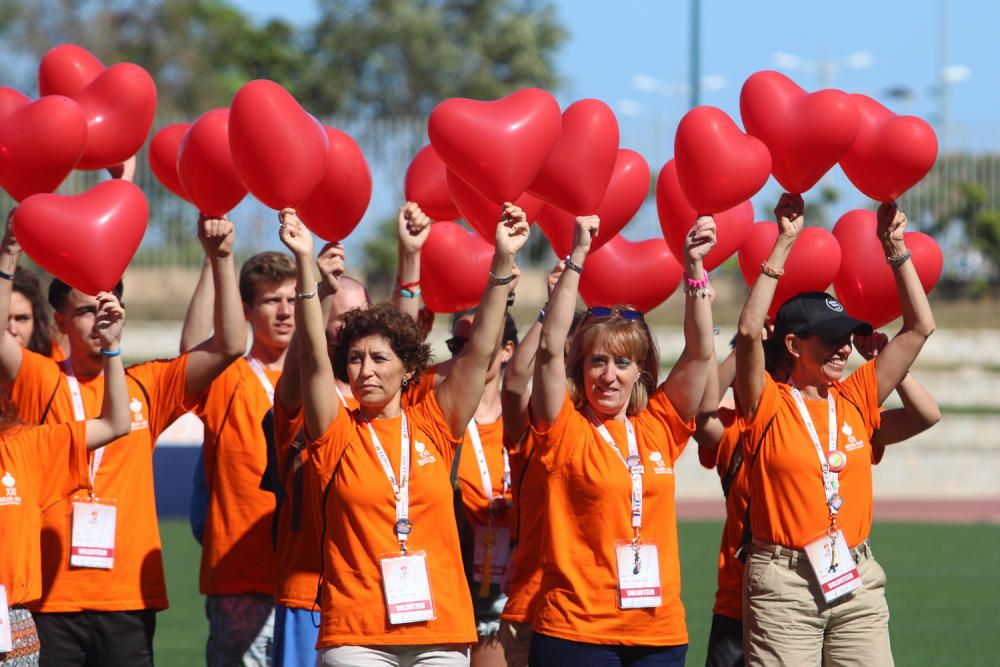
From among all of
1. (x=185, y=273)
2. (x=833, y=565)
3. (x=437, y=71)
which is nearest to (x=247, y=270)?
(x=833, y=565)

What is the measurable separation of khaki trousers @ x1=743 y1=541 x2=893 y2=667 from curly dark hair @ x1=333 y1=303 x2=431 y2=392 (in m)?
1.47

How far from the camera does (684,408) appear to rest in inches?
201

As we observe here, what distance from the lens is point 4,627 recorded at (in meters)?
4.60

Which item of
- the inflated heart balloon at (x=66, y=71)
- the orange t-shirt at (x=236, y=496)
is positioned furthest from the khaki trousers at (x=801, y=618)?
the inflated heart balloon at (x=66, y=71)

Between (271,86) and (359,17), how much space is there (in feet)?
84.9

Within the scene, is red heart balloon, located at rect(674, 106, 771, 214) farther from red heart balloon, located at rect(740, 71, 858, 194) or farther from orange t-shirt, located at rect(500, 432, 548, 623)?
orange t-shirt, located at rect(500, 432, 548, 623)

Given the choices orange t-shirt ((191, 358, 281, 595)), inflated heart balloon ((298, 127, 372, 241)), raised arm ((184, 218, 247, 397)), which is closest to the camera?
raised arm ((184, 218, 247, 397))

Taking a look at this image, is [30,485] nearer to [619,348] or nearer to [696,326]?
[619,348]

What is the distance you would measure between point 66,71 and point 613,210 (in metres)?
2.37

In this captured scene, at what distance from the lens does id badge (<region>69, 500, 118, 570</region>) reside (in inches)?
209

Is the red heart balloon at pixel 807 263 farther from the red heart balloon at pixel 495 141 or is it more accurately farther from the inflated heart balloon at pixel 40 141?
the inflated heart balloon at pixel 40 141

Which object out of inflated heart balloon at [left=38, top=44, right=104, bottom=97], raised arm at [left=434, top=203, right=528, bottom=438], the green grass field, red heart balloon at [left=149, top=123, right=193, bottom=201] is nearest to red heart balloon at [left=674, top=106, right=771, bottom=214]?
raised arm at [left=434, top=203, right=528, bottom=438]

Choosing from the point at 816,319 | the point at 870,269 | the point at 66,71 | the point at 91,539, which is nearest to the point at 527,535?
the point at 816,319

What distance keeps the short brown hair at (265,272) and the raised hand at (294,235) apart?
1.07m
